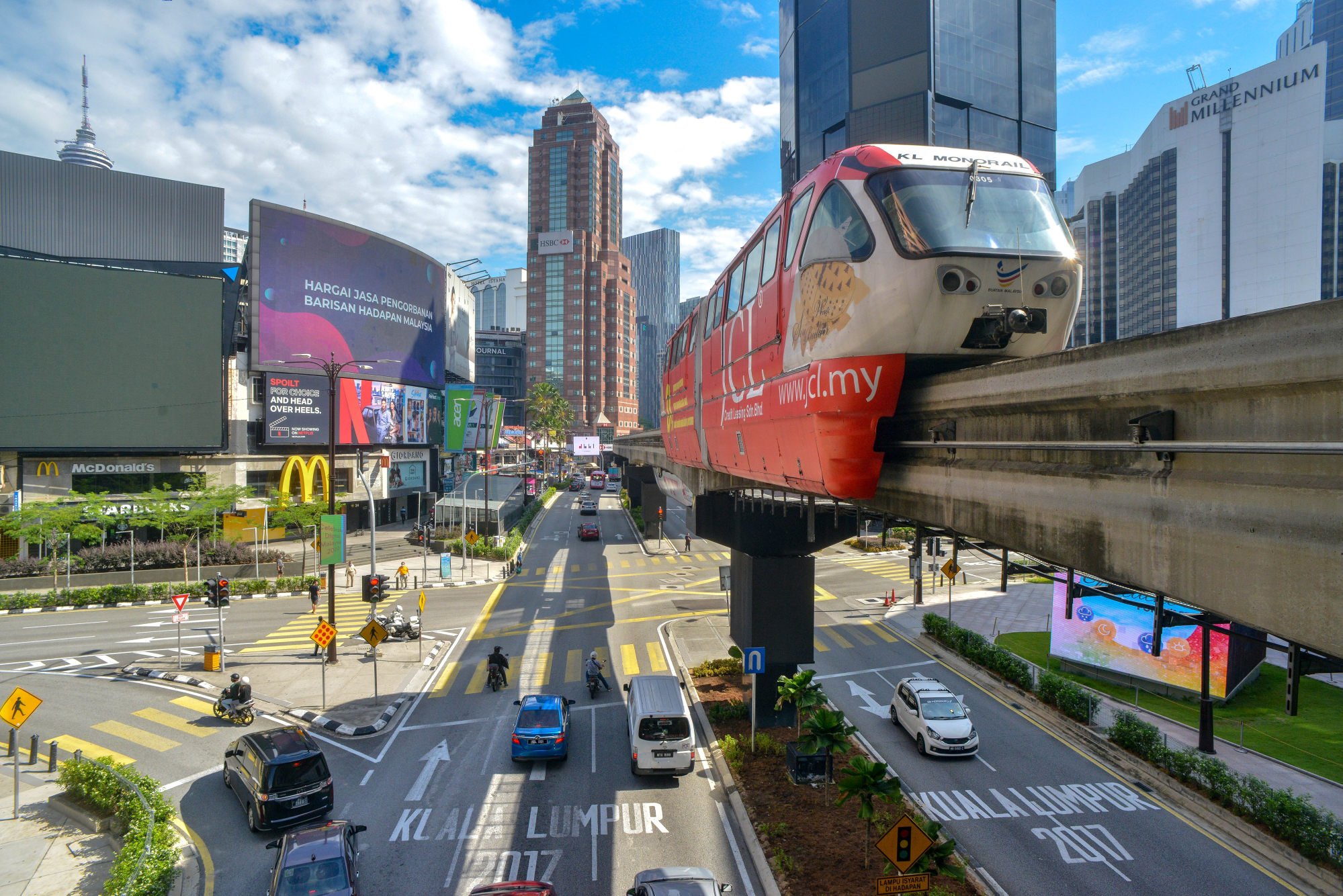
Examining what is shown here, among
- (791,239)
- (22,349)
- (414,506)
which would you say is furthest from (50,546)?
(791,239)

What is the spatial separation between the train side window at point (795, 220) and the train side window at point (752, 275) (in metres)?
1.59

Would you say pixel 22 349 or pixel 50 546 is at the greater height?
pixel 22 349

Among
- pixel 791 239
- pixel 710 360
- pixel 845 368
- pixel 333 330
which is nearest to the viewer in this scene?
pixel 845 368

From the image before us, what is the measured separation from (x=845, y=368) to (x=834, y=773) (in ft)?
42.2

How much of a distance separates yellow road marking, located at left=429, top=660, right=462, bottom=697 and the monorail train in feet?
59.7

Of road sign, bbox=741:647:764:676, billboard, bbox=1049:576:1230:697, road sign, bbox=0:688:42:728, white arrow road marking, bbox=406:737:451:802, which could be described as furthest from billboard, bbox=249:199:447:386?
billboard, bbox=1049:576:1230:697

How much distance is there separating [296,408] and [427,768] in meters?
44.9

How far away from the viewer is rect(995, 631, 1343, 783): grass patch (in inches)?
727

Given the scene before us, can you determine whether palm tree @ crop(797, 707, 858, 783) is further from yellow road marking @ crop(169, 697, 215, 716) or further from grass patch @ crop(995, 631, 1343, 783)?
yellow road marking @ crop(169, 697, 215, 716)

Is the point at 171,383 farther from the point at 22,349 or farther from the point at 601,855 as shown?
the point at 601,855

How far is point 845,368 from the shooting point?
768 centimetres

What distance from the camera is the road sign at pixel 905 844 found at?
1012 cm

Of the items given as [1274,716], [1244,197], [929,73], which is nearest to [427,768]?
[1274,716]

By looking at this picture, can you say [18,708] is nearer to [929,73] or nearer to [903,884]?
[903,884]
